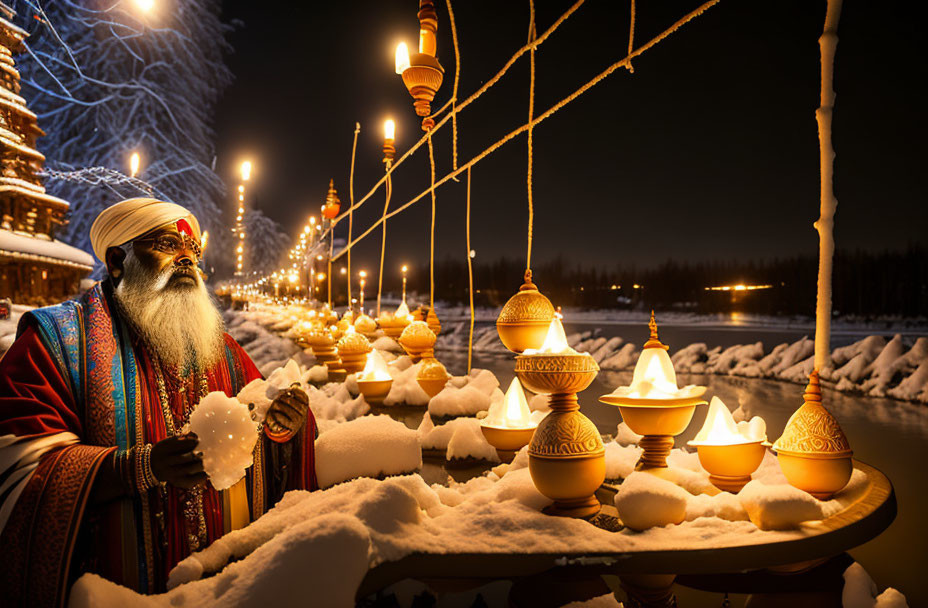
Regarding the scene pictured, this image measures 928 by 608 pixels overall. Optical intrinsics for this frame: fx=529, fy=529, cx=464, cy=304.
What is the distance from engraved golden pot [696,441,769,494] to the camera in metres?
2.43

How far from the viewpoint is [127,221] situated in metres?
2.35

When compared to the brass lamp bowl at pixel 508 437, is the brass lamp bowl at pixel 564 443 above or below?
above

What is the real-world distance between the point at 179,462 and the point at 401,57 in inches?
135

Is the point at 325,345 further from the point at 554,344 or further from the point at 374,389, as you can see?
the point at 554,344

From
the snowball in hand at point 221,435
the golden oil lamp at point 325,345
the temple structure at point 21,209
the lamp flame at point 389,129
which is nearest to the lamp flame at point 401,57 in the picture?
the lamp flame at point 389,129

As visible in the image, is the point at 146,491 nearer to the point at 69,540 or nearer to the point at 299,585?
the point at 69,540

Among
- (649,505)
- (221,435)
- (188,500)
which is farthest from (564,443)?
(188,500)

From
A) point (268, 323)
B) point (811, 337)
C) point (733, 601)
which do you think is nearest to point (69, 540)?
point (733, 601)

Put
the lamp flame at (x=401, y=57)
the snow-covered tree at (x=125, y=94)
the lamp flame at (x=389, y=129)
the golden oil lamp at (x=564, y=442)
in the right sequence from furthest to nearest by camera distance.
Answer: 1. the snow-covered tree at (x=125, y=94)
2. the lamp flame at (x=389, y=129)
3. the lamp flame at (x=401, y=57)
4. the golden oil lamp at (x=564, y=442)

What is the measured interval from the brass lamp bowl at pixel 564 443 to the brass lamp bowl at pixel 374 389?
111 inches

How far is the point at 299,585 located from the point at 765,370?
1062cm

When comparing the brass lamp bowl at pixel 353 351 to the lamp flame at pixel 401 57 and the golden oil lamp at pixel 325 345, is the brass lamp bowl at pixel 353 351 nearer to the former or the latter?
the golden oil lamp at pixel 325 345

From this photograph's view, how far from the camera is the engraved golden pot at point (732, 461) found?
95.7 inches

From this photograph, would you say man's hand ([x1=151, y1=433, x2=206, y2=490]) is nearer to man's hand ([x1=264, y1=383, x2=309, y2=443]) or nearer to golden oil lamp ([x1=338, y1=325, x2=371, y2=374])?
man's hand ([x1=264, y1=383, x2=309, y2=443])
